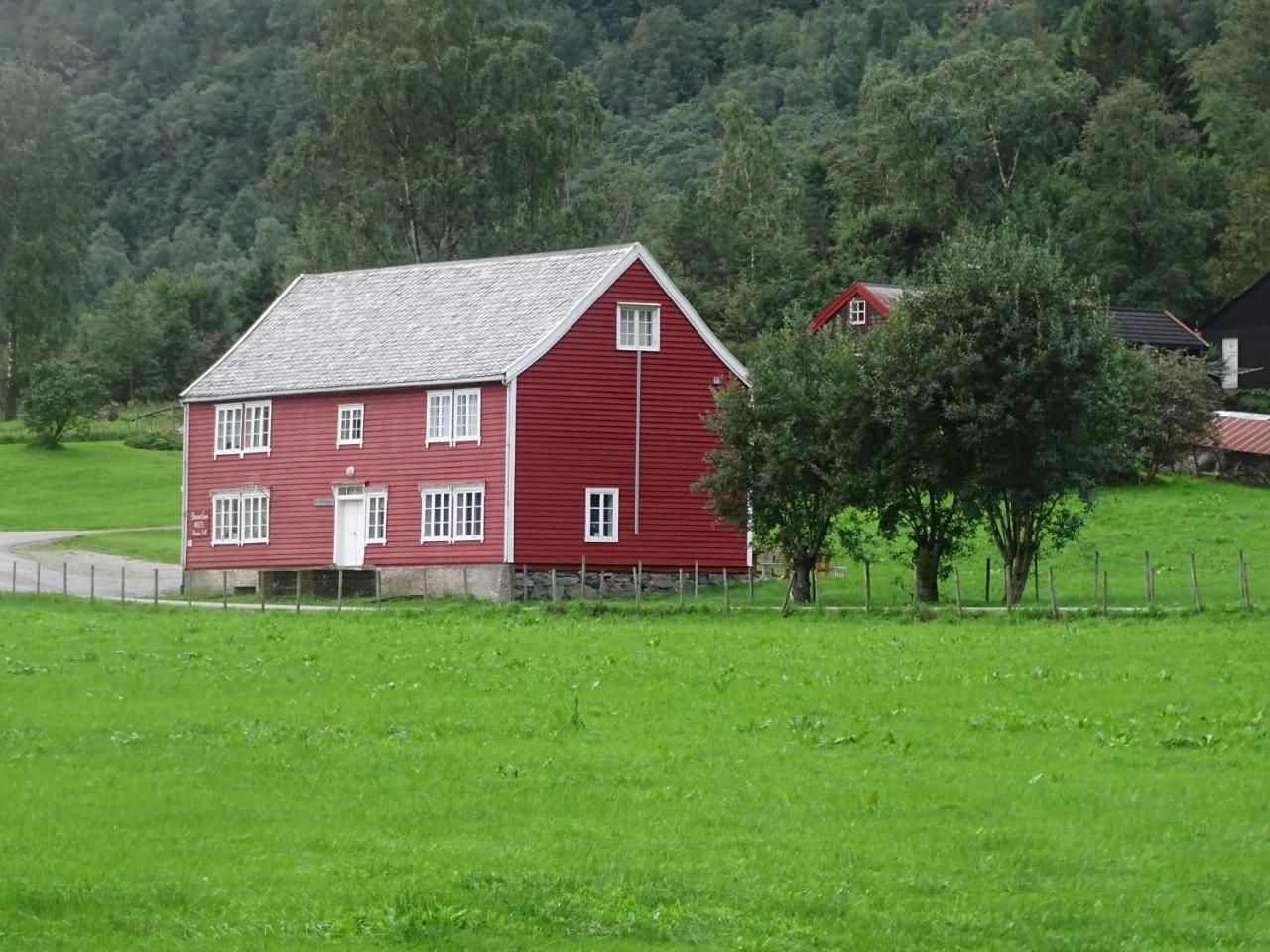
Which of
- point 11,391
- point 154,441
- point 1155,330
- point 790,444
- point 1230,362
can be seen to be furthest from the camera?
point 11,391

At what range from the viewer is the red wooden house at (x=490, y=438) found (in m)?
55.8

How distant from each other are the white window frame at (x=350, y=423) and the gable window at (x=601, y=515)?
6.93 meters

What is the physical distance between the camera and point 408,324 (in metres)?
60.7

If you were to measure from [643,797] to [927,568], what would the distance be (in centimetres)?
2901

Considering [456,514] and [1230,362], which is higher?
[1230,362]

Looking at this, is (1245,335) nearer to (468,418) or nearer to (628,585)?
(628,585)

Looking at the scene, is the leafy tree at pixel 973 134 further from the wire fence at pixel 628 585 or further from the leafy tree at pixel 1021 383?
the leafy tree at pixel 1021 383

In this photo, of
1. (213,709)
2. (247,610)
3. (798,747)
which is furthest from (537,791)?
(247,610)

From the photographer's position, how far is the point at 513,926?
599 inches

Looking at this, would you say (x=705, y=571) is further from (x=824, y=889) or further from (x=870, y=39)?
(x=870, y=39)

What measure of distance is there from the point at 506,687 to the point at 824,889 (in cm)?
1317

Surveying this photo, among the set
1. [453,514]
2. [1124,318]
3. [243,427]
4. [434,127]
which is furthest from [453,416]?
[1124,318]

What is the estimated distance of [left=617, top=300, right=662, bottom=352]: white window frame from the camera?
5712 cm

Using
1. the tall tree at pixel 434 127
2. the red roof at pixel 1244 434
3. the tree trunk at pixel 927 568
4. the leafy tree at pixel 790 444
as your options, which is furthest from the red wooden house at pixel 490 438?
the tall tree at pixel 434 127
